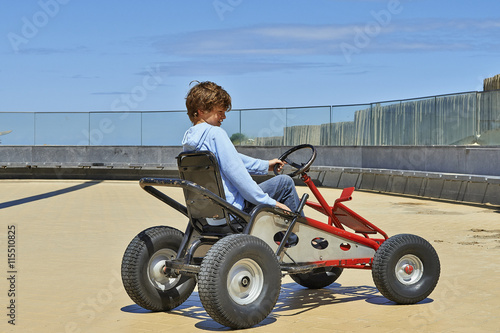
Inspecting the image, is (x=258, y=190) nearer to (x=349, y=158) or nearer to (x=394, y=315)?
(x=394, y=315)

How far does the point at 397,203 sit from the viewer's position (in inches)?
731

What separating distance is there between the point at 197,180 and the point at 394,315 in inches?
68.7

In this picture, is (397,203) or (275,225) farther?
(397,203)

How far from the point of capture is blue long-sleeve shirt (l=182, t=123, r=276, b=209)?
5.61 metres

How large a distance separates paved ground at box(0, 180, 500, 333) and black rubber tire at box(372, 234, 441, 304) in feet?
0.36

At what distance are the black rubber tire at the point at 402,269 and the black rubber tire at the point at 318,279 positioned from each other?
85 centimetres

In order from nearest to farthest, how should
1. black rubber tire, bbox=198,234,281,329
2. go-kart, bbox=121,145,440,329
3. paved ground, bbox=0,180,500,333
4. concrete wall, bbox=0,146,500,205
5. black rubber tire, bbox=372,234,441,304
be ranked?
1. black rubber tire, bbox=198,234,281,329
2. go-kart, bbox=121,145,440,329
3. paved ground, bbox=0,180,500,333
4. black rubber tire, bbox=372,234,441,304
5. concrete wall, bbox=0,146,500,205

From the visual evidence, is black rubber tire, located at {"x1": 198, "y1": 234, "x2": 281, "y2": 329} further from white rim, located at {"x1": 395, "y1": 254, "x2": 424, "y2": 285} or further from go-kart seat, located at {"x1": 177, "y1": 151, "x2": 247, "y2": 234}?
white rim, located at {"x1": 395, "y1": 254, "x2": 424, "y2": 285}

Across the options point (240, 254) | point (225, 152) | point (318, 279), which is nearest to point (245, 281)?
point (240, 254)

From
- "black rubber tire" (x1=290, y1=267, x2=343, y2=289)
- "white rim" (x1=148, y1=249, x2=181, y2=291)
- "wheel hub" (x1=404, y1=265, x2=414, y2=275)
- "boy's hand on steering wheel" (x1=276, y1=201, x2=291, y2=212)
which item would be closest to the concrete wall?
"black rubber tire" (x1=290, y1=267, x2=343, y2=289)

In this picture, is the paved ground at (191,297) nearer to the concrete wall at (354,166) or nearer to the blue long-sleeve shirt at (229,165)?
the blue long-sleeve shirt at (229,165)

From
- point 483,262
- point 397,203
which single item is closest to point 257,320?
point 483,262

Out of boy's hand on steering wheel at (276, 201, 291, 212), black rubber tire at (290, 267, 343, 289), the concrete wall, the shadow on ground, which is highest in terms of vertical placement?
the concrete wall

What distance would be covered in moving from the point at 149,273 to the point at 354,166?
66.4 feet
